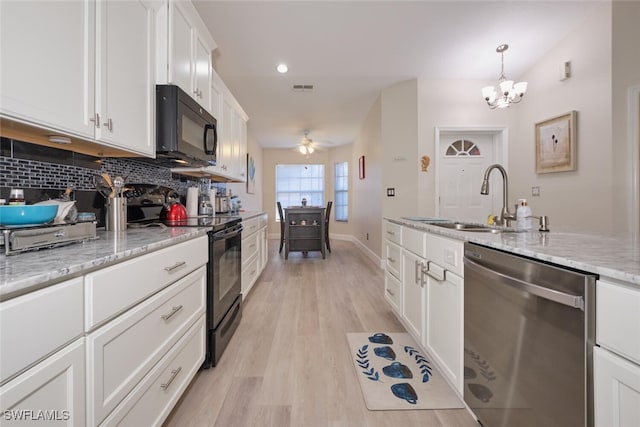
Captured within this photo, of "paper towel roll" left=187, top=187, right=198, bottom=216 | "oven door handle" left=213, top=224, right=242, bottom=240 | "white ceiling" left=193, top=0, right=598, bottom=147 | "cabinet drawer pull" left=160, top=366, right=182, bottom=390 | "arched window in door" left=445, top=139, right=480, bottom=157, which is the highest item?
"white ceiling" left=193, top=0, right=598, bottom=147

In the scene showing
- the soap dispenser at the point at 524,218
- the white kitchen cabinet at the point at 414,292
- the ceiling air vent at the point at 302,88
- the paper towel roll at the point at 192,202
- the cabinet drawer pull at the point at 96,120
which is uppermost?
the ceiling air vent at the point at 302,88

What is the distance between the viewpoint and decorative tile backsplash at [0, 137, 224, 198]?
3.64 ft

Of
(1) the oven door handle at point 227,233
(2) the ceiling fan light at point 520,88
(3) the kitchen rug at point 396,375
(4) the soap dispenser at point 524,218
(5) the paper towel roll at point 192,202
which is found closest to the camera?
(3) the kitchen rug at point 396,375

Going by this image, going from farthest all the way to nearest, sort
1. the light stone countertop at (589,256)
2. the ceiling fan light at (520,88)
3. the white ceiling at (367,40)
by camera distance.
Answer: the ceiling fan light at (520,88) → the white ceiling at (367,40) → the light stone countertop at (589,256)

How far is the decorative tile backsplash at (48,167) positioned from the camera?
1110 millimetres

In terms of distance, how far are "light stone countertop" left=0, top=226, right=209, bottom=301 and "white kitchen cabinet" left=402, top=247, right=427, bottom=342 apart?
147 centimetres

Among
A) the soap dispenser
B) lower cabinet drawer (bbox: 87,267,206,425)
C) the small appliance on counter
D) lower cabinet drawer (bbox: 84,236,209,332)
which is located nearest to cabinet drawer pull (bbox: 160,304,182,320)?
lower cabinet drawer (bbox: 87,267,206,425)

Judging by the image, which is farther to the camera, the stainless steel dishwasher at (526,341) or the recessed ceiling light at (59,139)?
the recessed ceiling light at (59,139)

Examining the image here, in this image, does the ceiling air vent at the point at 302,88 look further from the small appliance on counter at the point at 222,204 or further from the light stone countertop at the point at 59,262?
the light stone countertop at the point at 59,262

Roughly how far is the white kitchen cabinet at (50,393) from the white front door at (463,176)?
4214 millimetres

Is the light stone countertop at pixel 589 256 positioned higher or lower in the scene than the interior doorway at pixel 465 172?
lower

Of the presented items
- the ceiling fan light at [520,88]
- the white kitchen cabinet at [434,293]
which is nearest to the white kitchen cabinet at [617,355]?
the white kitchen cabinet at [434,293]

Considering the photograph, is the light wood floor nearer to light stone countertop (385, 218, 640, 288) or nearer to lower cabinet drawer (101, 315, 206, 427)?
lower cabinet drawer (101, 315, 206, 427)

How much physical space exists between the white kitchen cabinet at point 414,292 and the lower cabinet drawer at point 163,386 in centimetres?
133
